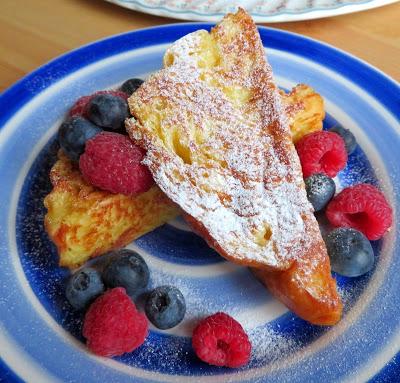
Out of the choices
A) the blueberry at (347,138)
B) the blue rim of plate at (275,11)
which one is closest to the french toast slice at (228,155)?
the blueberry at (347,138)

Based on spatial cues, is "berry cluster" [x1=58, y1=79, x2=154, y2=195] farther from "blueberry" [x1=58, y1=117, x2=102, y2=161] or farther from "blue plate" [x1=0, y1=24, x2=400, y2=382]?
"blue plate" [x1=0, y1=24, x2=400, y2=382]

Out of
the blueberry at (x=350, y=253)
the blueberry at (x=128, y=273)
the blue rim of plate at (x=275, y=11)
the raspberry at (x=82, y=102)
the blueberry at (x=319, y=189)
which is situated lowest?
the blueberry at (x=128, y=273)

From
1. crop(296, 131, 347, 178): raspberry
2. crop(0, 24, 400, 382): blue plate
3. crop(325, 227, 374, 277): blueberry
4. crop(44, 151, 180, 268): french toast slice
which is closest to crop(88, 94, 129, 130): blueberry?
crop(44, 151, 180, 268): french toast slice

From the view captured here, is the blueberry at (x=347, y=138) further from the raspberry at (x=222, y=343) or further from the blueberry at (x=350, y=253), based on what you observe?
the raspberry at (x=222, y=343)

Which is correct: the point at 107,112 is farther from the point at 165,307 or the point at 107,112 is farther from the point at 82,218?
the point at 165,307

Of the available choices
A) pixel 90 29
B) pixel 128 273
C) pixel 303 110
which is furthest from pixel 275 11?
pixel 128 273

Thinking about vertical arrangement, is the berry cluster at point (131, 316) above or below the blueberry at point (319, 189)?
below

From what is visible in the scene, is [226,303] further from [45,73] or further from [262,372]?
[45,73]
